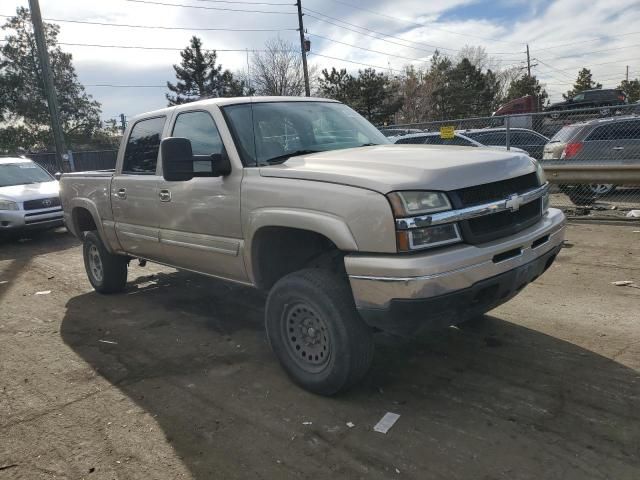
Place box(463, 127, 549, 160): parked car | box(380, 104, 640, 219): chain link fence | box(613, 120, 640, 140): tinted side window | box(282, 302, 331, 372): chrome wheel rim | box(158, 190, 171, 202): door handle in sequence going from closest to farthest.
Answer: box(282, 302, 331, 372): chrome wheel rim
box(158, 190, 171, 202): door handle
box(380, 104, 640, 219): chain link fence
box(613, 120, 640, 140): tinted side window
box(463, 127, 549, 160): parked car

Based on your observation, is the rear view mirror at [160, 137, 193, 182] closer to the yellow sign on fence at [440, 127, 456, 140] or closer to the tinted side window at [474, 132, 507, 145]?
the yellow sign on fence at [440, 127, 456, 140]

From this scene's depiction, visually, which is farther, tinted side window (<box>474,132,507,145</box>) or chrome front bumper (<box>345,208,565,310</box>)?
tinted side window (<box>474,132,507,145</box>)

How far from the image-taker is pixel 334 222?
2941 millimetres

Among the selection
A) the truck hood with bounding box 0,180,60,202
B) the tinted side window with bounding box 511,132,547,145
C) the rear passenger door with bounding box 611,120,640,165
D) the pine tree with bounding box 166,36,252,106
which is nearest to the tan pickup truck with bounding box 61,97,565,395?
the truck hood with bounding box 0,180,60,202

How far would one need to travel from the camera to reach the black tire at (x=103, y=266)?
581 centimetres

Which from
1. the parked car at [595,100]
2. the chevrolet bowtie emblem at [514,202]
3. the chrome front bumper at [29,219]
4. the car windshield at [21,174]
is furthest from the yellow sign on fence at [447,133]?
the parked car at [595,100]

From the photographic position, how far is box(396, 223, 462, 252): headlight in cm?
272

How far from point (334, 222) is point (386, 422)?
1210 mm

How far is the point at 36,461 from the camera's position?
2.81 metres

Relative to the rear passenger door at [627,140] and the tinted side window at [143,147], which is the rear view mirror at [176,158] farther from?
the rear passenger door at [627,140]

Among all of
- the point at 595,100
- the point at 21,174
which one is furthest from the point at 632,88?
the point at 21,174

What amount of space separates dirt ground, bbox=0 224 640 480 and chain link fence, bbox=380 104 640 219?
4.26 m

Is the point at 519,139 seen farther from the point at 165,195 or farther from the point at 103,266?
the point at 165,195

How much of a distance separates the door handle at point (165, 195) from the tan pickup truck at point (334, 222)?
0.06 feet
